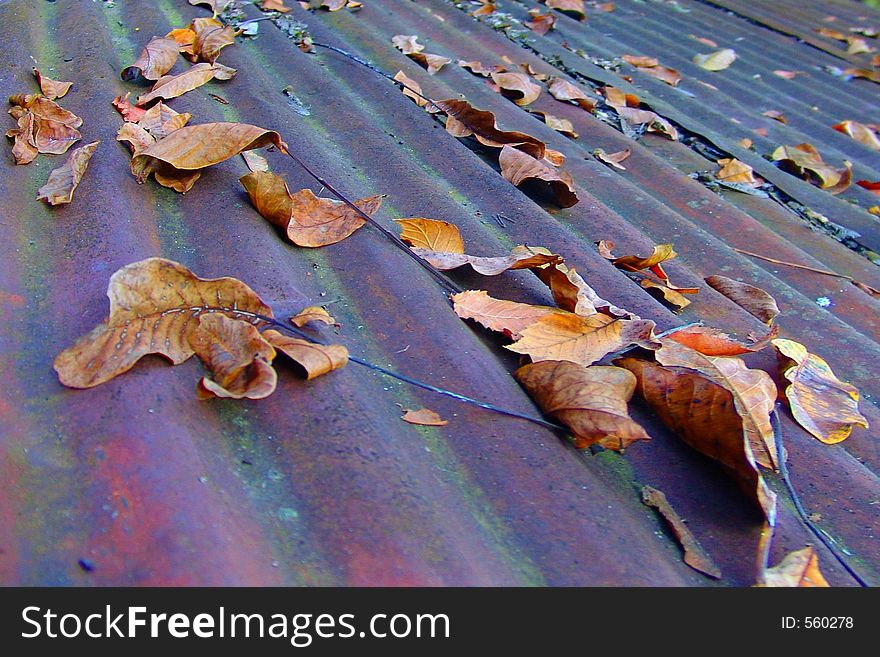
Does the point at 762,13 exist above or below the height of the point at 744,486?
above

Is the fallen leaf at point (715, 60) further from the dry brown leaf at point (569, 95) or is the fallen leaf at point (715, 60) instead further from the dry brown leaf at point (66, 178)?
the dry brown leaf at point (66, 178)

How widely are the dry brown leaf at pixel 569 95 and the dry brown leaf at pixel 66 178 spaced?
140 cm

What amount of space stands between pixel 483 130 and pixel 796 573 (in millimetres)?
1200

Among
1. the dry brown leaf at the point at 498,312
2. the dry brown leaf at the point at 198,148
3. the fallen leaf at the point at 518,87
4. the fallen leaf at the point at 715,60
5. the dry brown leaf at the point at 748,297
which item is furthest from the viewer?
the fallen leaf at the point at 715,60

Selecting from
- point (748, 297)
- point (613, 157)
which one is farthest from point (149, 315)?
point (613, 157)

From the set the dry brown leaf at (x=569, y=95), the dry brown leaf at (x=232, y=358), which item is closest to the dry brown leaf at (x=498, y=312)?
the dry brown leaf at (x=232, y=358)

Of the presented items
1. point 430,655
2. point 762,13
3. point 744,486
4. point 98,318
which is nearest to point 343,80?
point 98,318

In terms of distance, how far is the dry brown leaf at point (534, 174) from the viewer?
5.19 feet

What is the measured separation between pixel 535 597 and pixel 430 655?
0.12 metres

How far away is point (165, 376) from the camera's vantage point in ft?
2.92

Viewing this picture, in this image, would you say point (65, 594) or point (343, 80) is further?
point (343, 80)

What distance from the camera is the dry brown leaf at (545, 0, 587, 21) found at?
10.4ft

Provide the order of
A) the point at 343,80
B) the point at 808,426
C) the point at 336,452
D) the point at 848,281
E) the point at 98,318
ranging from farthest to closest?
the point at 343,80 < the point at 848,281 < the point at 808,426 < the point at 98,318 < the point at 336,452

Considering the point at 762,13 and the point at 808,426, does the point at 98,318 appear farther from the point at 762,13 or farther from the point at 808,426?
the point at 762,13
